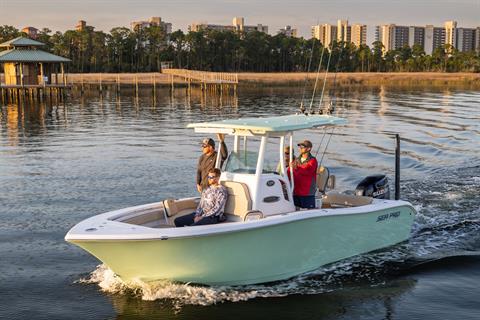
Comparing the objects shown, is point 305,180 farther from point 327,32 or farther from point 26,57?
point 26,57

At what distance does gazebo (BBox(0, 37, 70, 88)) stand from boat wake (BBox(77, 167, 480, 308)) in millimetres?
51131

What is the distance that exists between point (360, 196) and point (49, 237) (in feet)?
21.4

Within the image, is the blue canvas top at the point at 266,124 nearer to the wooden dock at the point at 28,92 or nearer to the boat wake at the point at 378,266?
the boat wake at the point at 378,266

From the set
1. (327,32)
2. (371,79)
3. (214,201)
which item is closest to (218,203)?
(214,201)

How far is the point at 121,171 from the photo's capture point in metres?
21.0

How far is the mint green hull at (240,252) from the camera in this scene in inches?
376

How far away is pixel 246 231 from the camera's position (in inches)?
384

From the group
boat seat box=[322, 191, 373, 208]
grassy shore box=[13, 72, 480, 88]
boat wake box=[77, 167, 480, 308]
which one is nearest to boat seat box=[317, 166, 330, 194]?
boat seat box=[322, 191, 373, 208]

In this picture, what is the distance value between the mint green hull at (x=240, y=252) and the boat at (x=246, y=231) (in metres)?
0.02

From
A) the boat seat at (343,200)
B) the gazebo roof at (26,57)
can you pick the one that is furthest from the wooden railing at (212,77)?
the boat seat at (343,200)

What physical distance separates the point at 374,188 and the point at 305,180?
2432mm

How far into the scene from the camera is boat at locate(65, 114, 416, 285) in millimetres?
9523

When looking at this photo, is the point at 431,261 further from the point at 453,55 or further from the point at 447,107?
the point at 453,55

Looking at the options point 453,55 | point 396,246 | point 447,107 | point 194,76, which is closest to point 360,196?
point 396,246
